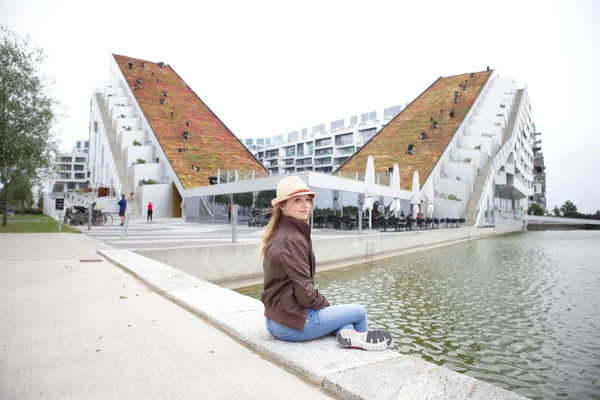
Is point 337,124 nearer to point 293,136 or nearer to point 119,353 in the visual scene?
point 293,136

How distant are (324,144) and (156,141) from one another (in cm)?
4643

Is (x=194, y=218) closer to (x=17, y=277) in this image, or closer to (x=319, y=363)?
(x=17, y=277)

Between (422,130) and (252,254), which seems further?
(422,130)

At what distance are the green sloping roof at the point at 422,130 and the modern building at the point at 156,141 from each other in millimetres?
13677

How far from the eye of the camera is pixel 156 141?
43.9 meters

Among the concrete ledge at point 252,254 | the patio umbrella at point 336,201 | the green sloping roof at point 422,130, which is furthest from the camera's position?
the green sloping roof at point 422,130

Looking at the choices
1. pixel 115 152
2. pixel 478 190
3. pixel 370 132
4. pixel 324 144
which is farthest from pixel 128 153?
pixel 324 144

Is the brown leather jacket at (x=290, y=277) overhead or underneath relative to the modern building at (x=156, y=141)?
underneath

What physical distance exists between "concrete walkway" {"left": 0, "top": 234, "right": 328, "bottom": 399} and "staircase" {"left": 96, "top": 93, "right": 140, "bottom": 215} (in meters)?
36.2

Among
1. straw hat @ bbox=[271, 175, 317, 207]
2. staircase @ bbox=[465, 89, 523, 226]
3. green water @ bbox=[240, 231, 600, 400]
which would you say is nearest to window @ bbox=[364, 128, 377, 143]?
staircase @ bbox=[465, 89, 523, 226]

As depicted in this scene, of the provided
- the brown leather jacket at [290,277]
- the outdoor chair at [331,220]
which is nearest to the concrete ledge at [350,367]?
the brown leather jacket at [290,277]

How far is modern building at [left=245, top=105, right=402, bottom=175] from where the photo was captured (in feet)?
259

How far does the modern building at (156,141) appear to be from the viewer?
3938cm

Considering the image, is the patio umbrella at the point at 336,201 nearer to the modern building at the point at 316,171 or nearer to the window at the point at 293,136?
the modern building at the point at 316,171
